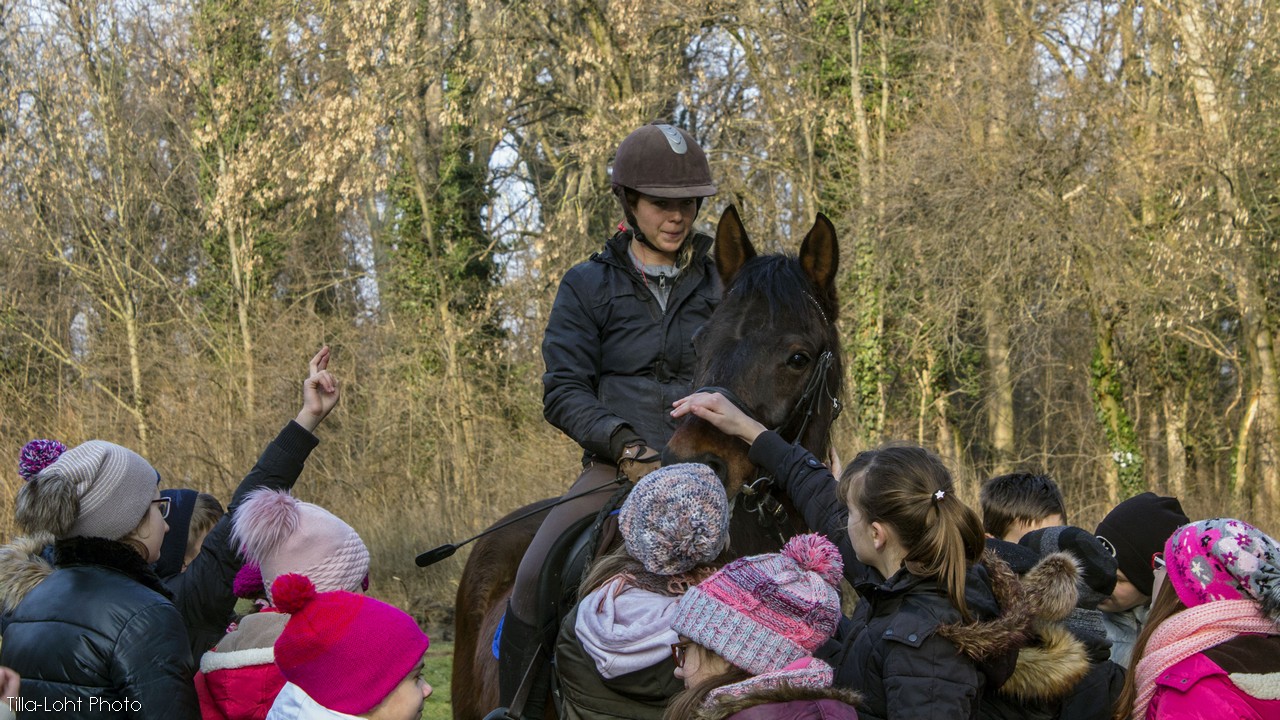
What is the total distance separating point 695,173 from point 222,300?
17729mm

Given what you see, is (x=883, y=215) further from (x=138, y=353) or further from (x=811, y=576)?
(x=811, y=576)

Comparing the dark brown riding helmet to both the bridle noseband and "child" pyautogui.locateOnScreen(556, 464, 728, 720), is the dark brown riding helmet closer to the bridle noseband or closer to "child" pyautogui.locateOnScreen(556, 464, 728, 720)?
the bridle noseband

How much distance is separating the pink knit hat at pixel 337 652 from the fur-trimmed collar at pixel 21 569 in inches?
43.3

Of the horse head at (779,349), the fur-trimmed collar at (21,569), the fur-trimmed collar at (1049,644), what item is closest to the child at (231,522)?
the fur-trimmed collar at (21,569)

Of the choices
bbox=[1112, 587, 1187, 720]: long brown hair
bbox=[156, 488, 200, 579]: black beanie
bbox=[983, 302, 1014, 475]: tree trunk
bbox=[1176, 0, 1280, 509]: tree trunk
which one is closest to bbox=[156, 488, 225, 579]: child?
bbox=[156, 488, 200, 579]: black beanie

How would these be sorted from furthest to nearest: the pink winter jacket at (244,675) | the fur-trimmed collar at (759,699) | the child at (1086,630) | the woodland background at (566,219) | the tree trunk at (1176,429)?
the tree trunk at (1176,429), the woodland background at (566,219), the pink winter jacket at (244,675), the child at (1086,630), the fur-trimmed collar at (759,699)

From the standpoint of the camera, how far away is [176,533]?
4934 mm

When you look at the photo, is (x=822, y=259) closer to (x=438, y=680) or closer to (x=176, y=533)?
(x=176, y=533)

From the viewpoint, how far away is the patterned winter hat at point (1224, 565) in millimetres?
2961

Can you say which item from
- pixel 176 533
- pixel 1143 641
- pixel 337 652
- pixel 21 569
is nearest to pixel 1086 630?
pixel 1143 641

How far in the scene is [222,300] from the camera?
20375 mm

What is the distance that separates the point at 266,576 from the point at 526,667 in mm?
912

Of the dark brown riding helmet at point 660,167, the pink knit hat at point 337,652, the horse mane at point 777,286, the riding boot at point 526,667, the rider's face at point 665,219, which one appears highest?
the dark brown riding helmet at point 660,167

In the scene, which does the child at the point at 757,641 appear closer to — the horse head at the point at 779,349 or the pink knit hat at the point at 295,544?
the horse head at the point at 779,349
